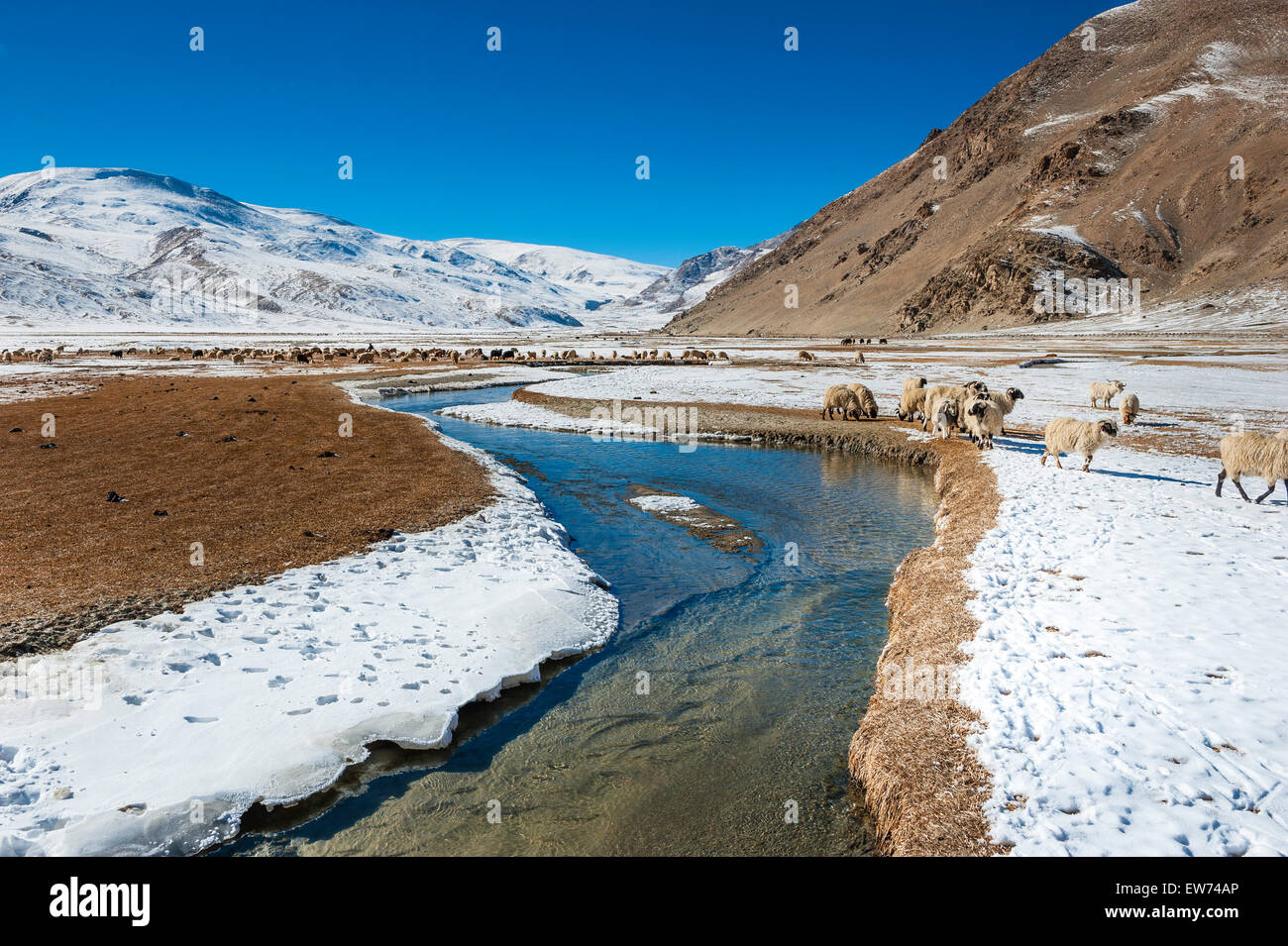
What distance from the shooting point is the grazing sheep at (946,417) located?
80.7ft

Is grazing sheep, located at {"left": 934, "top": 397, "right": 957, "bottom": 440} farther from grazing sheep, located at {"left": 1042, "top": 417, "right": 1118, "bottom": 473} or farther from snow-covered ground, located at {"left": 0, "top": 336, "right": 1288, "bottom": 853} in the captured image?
snow-covered ground, located at {"left": 0, "top": 336, "right": 1288, "bottom": 853}

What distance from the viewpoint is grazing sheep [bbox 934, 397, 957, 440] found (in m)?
24.6

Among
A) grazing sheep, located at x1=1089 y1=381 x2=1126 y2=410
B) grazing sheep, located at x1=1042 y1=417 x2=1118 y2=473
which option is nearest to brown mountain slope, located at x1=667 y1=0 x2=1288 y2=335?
grazing sheep, located at x1=1089 y1=381 x2=1126 y2=410

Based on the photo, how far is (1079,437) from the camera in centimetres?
1741

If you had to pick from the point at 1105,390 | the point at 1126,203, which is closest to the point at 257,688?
the point at 1105,390

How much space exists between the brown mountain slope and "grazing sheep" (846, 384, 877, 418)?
122 m

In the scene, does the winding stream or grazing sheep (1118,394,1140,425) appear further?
grazing sheep (1118,394,1140,425)

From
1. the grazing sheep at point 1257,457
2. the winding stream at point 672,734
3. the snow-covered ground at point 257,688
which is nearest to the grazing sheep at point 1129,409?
the grazing sheep at point 1257,457

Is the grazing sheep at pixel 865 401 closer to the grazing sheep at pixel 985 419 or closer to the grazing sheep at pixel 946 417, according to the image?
the grazing sheep at pixel 946 417

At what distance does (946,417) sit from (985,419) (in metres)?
2.43

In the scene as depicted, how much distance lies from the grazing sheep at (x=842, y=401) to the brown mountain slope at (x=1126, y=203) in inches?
4836

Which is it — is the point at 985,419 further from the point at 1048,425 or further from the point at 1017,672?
the point at 1017,672

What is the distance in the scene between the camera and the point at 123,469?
18.5 m
